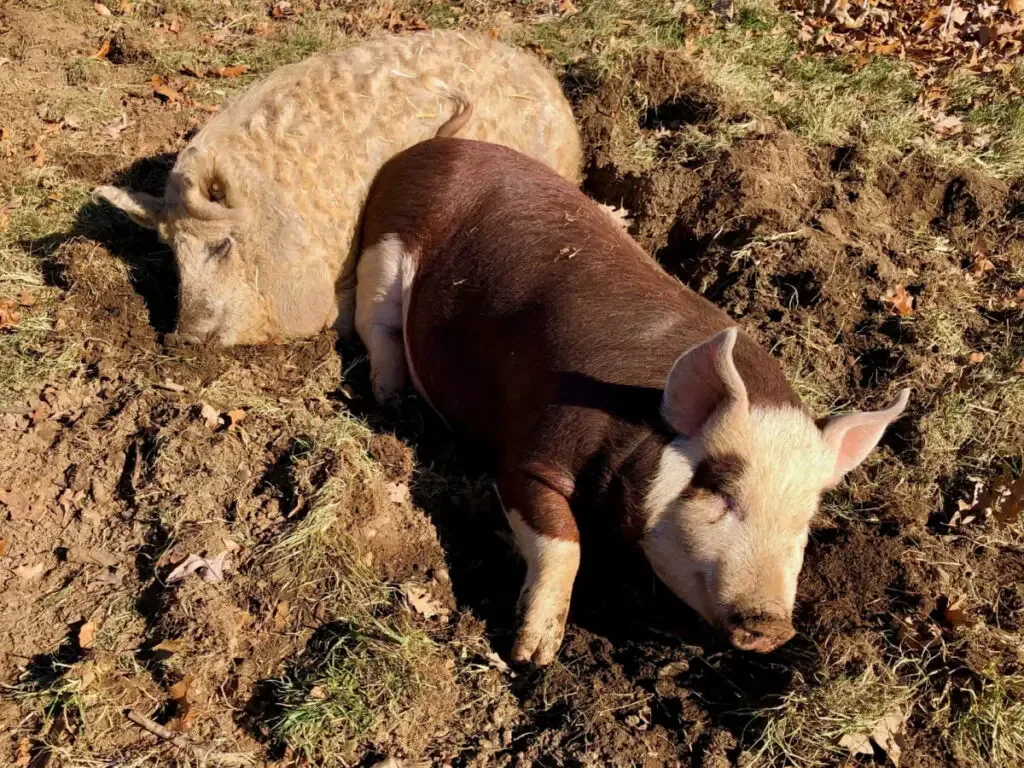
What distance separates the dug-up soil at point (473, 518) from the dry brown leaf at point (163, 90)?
1.47 m

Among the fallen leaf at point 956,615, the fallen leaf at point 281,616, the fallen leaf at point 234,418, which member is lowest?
the fallen leaf at point 281,616

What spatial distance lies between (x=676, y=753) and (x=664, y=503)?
2.93 feet

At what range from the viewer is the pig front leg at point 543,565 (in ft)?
11.5

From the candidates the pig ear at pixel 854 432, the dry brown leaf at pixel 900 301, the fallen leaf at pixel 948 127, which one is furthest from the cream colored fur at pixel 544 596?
the fallen leaf at pixel 948 127

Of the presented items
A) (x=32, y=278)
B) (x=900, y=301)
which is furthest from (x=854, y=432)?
(x=32, y=278)

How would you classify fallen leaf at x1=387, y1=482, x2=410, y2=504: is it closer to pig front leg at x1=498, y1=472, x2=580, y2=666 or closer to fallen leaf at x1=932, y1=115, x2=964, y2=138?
pig front leg at x1=498, y1=472, x2=580, y2=666

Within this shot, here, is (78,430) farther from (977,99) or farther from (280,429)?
(977,99)

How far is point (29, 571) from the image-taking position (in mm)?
3777

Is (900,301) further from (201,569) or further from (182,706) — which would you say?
(182,706)

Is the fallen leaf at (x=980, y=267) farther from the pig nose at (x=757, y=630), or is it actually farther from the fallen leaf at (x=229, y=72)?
the fallen leaf at (x=229, y=72)

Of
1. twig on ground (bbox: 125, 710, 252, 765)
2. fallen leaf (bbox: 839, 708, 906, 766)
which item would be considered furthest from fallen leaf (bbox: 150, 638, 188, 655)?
fallen leaf (bbox: 839, 708, 906, 766)

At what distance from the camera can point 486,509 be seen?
167 inches

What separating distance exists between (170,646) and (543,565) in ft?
4.80

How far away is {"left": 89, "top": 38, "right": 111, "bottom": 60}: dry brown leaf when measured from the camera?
707cm
